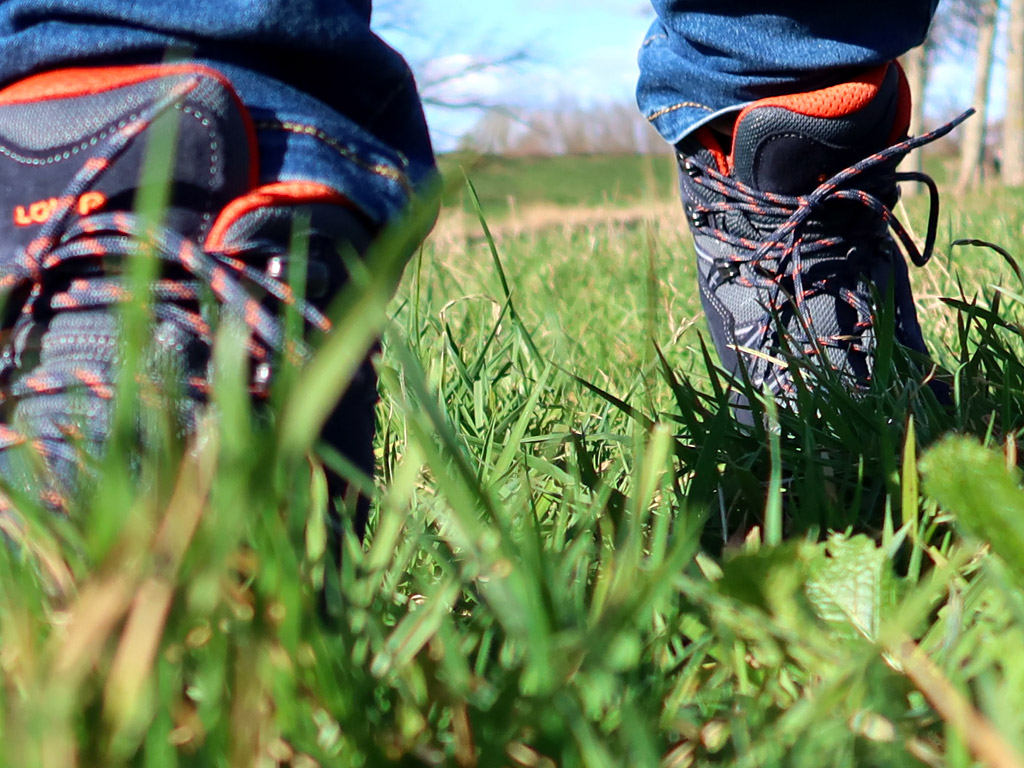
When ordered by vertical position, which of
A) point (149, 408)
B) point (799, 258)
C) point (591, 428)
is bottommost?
point (591, 428)

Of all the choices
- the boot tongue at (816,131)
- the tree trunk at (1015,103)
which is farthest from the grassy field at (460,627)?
the tree trunk at (1015,103)

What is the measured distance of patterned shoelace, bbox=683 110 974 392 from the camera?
1.44m

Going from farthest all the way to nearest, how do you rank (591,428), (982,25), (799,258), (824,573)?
(982,25) < (799,258) < (591,428) < (824,573)

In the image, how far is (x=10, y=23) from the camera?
0.93m

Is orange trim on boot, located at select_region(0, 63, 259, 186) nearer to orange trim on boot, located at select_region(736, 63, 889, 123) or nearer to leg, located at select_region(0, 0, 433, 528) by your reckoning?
leg, located at select_region(0, 0, 433, 528)

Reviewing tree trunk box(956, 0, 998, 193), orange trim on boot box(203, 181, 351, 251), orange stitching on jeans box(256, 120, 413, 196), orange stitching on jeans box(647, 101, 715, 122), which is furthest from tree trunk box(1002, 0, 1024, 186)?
orange trim on boot box(203, 181, 351, 251)

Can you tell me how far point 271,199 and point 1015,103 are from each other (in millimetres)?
21631

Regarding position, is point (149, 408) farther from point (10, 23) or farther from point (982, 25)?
point (982, 25)

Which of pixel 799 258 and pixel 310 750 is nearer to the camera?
pixel 310 750

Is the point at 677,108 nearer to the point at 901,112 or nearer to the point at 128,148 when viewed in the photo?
the point at 901,112

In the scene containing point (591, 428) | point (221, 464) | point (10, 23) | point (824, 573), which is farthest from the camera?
point (591, 428)

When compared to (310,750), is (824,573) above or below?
below

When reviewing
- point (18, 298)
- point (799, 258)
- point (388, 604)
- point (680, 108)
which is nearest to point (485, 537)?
point (388, 604)

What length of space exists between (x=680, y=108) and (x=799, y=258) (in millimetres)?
343
